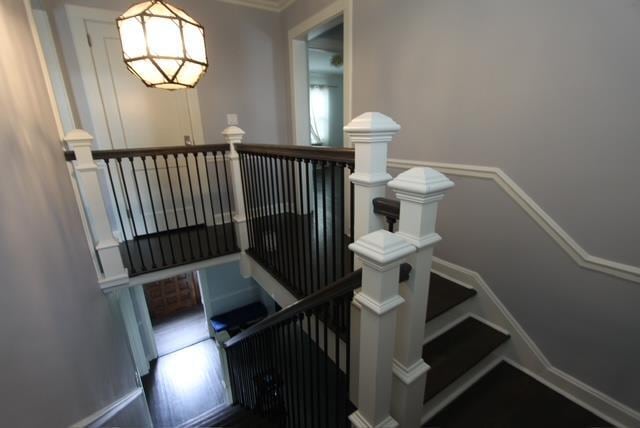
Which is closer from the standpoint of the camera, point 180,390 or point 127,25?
point 127,25

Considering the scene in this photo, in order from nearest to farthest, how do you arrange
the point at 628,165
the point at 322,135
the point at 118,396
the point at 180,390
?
1. the point at 628,165
2. the point at 118,396
3. the point at 180,390
4. the point at 322,135

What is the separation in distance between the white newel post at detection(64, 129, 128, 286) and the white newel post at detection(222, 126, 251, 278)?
0.98 m

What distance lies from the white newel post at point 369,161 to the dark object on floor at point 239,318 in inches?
190

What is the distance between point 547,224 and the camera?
A: 1.47 meters

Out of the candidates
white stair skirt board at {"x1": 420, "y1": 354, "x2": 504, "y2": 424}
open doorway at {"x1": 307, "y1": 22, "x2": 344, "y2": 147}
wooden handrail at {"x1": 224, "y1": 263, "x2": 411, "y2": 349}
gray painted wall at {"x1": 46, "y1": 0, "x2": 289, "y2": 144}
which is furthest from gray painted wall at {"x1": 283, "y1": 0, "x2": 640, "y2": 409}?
open doorway at {"x1": 307, "y1": 22, "x2": 344, "y2": 147}

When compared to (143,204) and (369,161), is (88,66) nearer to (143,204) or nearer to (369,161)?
(143,204)

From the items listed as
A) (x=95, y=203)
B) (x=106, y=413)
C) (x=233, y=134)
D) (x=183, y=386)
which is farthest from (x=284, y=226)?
(x=183, y=386)

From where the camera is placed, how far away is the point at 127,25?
1.38 metres

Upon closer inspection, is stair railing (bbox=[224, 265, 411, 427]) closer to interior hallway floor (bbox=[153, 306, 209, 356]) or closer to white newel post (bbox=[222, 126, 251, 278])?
white newel post (bbox=[222, 126, 251, 278])

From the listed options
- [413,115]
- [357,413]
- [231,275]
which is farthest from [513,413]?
[231,275]

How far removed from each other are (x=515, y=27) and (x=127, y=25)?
1.98 meters

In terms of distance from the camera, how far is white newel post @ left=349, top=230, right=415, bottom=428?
76cm

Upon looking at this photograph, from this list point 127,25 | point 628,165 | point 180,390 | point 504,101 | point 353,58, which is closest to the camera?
point 628,165

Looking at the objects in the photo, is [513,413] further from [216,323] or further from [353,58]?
[216,323]
